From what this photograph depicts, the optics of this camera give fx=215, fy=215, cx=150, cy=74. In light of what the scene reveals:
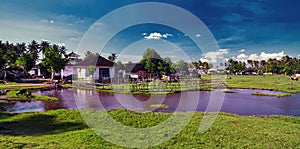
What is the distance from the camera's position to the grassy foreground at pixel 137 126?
686 cm

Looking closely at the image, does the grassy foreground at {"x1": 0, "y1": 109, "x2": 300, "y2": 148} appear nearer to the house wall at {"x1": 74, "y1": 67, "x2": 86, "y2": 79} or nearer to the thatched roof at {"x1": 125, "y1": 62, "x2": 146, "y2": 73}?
Answer: the house wall at {"x1": 74, "y1": 67, "x2": 86, "y2": 79}

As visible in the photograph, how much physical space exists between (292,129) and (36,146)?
385 inches

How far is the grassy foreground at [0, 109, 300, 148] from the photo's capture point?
22.5 feet

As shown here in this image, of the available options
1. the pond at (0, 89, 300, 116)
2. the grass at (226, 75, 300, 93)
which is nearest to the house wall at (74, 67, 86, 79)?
the pond at (0, 89, 300, 116)

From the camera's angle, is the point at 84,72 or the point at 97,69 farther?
the point at 84,72

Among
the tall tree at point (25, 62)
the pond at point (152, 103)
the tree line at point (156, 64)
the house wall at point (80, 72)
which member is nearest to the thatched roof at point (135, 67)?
the tree line at point (156, 64)

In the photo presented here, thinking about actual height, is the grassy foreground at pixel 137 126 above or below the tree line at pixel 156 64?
below

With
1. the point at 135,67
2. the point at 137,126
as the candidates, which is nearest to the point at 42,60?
the point at 135,67

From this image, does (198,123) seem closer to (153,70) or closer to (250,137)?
(250,137)

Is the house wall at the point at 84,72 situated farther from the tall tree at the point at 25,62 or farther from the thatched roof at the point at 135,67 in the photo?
the tall tree at the point at 25,62

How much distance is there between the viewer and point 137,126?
915cm

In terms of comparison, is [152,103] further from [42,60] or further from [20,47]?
[20,47]

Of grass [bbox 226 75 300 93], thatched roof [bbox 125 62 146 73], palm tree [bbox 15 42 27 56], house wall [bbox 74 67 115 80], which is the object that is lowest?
grass [bbox 226 75 300 93]

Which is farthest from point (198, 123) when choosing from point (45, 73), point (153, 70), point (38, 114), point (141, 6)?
point (45, 73)
